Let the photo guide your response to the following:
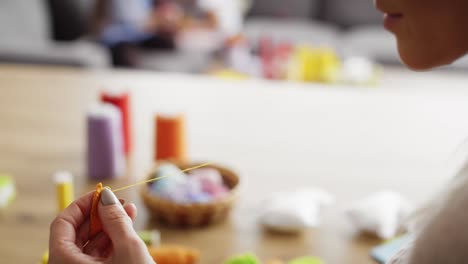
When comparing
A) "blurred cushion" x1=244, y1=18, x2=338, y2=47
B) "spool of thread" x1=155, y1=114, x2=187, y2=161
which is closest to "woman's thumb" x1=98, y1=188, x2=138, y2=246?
"spool of thread" x1=155, y1=114, x2=187, y2=161

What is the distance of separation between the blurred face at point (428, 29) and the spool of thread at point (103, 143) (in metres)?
0.76

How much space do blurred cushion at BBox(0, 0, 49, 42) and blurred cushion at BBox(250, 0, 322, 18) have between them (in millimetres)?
1695

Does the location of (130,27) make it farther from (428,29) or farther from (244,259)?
(428,29)

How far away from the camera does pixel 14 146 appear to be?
148 cm

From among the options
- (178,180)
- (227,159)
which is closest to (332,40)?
(227,159)

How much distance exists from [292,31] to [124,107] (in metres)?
2.85

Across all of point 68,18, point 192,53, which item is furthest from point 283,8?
point 68,18

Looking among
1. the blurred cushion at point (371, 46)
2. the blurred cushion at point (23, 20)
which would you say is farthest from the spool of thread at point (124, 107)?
the blurred cushion at point (371, 46)

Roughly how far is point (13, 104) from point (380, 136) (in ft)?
Result: 3.39

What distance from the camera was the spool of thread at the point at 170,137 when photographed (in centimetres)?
137

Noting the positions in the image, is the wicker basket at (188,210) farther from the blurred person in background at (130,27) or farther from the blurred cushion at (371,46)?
the blurred cushion at (371,46)

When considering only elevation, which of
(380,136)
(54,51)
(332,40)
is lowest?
(332,40)

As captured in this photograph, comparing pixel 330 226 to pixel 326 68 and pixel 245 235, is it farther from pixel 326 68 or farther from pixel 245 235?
pixel 326 68

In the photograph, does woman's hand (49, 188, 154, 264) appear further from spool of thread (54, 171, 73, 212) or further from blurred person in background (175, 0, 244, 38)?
blurred person in background (175, 0, 244, 38)
